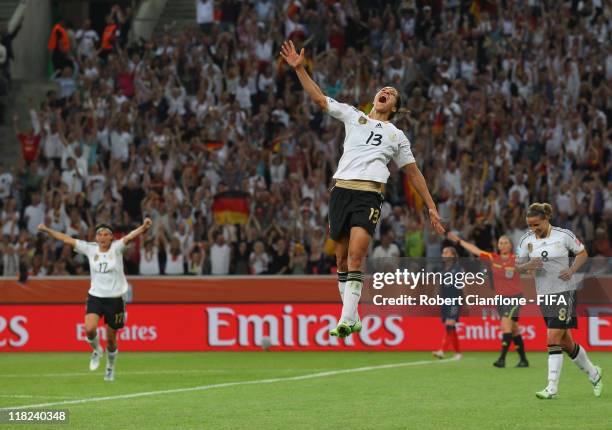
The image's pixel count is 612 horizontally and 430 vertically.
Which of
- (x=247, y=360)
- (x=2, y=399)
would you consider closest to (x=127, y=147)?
(x=247, y=360)

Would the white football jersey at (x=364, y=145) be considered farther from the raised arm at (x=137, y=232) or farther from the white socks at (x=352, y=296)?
the raised arm at (x=137, y=232)

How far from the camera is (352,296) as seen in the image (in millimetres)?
13258

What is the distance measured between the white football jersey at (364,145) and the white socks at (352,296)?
971mm

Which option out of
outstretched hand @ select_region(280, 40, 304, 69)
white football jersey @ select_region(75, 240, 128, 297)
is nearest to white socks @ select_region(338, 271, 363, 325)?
outstretched hand @ select_region(280, 40, 304, 69)

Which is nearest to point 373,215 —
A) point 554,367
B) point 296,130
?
point 554,367

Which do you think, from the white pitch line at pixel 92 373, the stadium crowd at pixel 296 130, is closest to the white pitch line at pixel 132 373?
the white pitch line at pixel 92 373

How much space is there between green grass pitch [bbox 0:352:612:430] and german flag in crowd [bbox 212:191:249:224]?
351 centimetres

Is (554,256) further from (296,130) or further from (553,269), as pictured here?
(296,130)

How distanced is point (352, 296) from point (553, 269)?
3811mm

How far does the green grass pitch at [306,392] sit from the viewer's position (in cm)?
1388

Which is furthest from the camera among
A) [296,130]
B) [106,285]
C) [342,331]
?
[296,130]

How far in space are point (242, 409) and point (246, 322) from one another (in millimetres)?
12643

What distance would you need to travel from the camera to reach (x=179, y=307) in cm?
2820

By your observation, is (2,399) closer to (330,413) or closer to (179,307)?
(330,413)
